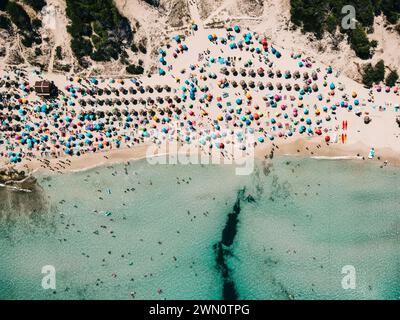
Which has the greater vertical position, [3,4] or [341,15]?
[3,4]

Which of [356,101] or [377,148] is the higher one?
[356,101]

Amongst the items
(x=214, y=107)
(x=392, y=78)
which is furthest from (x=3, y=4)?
(x=392, y=78)

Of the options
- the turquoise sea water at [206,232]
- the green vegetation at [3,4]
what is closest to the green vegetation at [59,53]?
the green vegetation at [3,4]

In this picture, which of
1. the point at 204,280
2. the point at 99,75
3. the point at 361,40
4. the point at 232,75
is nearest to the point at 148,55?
the point at 99,75

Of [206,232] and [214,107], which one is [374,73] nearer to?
[214,107]

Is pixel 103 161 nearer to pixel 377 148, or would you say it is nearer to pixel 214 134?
pixel 214 134

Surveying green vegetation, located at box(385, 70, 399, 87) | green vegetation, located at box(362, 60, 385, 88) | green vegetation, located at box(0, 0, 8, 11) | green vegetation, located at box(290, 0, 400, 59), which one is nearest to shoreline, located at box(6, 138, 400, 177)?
green vegetation, located at box(362, 60, 385, 88)

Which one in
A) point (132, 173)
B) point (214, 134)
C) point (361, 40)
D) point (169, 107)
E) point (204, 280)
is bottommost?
point (204, 280)
